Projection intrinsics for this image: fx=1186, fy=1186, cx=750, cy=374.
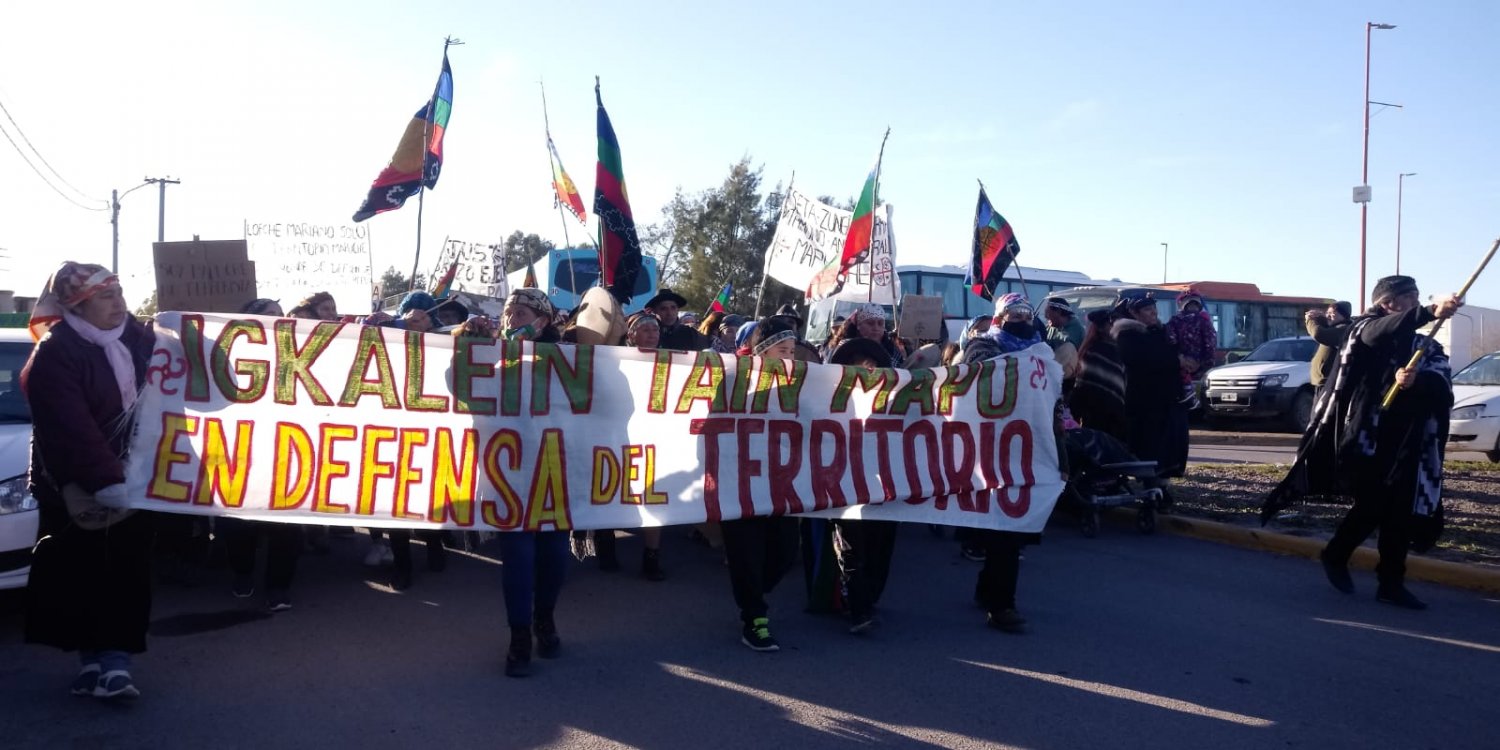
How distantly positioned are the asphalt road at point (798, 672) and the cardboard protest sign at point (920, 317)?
17.4 feet

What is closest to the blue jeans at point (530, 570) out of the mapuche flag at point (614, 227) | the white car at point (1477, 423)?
the mapuche flag at point (614, 227)

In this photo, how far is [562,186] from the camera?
37.9 feet

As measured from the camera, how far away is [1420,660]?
5.41m

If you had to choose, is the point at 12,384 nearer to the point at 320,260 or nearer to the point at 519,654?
the point at 519,654

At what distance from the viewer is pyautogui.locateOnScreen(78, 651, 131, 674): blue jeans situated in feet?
15.2

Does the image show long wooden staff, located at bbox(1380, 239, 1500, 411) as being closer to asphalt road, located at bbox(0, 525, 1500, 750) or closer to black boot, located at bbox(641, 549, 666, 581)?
asphalt road, located at bbox(0, 525, 1500, 750)

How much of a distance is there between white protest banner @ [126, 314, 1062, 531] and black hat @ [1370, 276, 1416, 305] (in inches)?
84.7

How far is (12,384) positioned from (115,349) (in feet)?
7.06

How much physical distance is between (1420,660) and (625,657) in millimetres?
3628

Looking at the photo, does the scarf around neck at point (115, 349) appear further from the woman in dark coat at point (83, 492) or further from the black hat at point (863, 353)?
the black hat at point (863, 353)

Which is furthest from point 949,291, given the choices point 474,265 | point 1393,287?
point 1393,287

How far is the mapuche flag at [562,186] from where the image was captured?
1155 centimetres

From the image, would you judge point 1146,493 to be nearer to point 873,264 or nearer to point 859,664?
point 859,664

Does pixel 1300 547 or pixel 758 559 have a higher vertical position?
pixel 758 559
